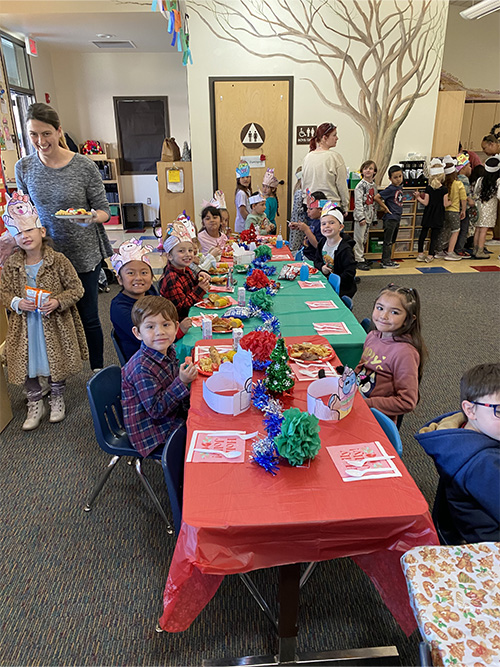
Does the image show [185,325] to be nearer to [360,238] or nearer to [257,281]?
[257,281]

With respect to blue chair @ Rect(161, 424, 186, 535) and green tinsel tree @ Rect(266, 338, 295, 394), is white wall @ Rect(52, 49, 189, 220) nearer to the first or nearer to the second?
green tinsel tree @ Rect(266, 338, 295, 394)

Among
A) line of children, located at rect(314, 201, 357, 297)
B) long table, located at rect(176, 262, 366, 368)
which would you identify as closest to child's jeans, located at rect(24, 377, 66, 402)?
long table, located at rect(176, 262, 366, 368)

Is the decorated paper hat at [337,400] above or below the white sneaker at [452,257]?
above

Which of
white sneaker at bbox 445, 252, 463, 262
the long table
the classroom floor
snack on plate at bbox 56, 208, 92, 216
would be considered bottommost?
the classroom floor

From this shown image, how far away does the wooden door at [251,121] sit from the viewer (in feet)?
21.5

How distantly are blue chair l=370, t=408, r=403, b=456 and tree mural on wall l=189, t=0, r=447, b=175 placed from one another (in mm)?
6142

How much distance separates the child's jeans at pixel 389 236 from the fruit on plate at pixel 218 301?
14.9 feet

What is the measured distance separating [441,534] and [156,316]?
4.51 feet

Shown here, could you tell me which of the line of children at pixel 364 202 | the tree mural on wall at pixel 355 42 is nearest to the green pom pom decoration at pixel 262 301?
the line of children at pixel 364 202

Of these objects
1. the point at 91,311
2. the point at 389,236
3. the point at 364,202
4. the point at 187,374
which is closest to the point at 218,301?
the point at 91,311

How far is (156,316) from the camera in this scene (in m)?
1.98

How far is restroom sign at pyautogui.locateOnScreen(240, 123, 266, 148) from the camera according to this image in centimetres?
678

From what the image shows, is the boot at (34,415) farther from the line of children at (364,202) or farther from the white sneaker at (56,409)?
the line of children at (364,202)

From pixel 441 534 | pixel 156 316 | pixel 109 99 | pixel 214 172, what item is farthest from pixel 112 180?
pixel 441 534
